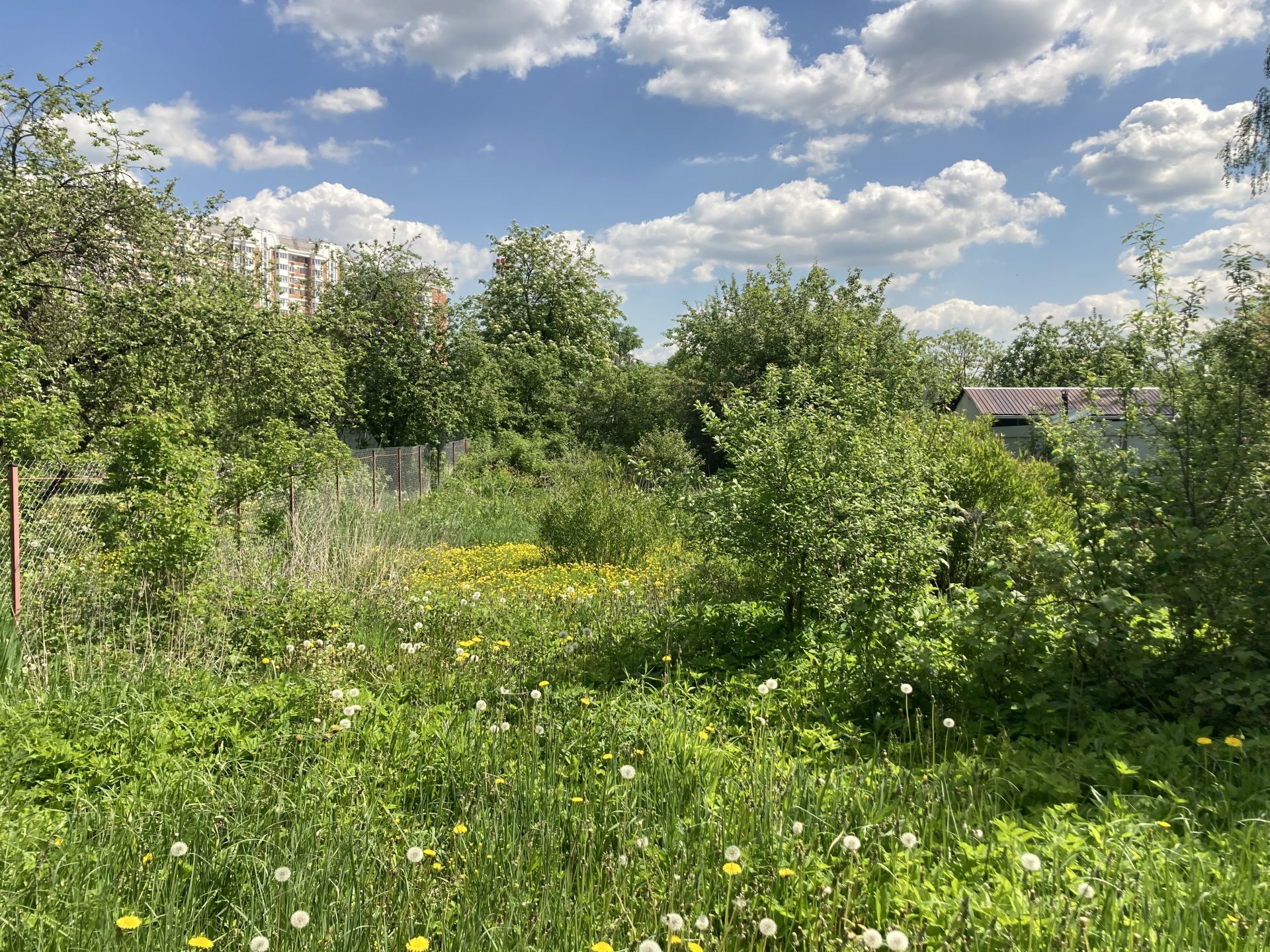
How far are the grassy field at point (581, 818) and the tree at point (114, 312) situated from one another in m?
5.37

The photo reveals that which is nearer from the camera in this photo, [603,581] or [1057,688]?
[1057,688]

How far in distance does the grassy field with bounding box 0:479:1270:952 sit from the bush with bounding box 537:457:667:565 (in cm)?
531

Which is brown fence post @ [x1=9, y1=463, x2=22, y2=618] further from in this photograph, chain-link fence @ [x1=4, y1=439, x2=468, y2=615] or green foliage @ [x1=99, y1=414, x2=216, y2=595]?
green foliage @ [x1=99, y1=414, x2=216, y2=595]

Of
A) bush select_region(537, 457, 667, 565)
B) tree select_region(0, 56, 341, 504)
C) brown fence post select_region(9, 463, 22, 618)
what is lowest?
bush select_region(537, 457, 667, 565)

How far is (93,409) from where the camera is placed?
10.8 m

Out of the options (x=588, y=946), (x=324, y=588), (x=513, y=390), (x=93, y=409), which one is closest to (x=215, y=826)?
(x=588, y=946)

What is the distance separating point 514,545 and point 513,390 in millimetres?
14199

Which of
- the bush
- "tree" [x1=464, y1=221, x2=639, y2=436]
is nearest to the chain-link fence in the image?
the bush

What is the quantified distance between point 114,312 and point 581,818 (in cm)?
1116

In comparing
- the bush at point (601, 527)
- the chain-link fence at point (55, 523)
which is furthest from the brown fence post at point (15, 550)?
the bush at point (601, 527)

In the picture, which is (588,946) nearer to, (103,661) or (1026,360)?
(103,661)

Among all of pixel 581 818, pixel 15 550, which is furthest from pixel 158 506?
pixel 581 818

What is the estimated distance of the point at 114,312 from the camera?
1066 cm

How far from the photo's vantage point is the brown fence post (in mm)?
5465
